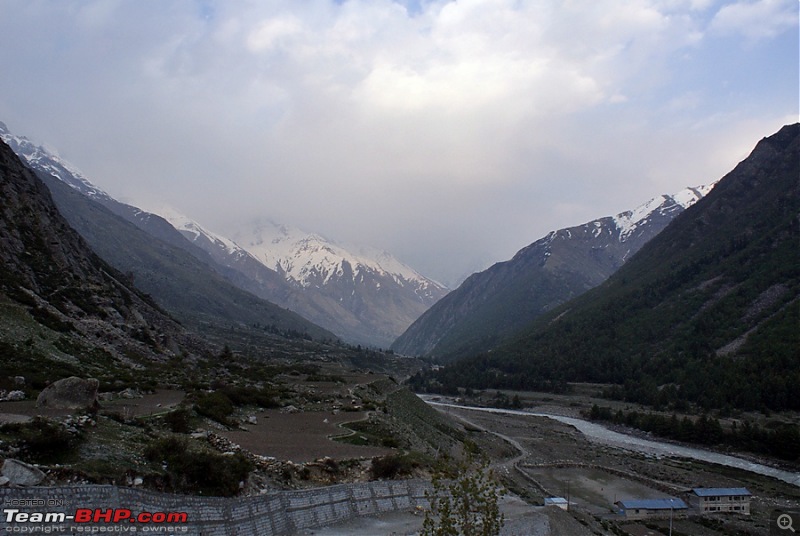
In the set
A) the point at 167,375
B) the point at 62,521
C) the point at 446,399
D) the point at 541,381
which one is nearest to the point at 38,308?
the point at 167,375

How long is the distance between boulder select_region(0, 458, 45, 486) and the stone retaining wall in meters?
0.63

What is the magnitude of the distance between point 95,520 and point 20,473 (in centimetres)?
263

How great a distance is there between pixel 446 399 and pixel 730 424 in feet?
265

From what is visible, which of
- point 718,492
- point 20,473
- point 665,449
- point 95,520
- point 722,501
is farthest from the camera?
point 665,449

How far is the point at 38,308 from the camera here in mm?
52625

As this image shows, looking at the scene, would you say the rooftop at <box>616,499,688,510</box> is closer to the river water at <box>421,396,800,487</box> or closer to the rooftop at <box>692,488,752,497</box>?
the rooftop at <box>692,488,752,497</box>

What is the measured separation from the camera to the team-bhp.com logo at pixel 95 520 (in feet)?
47.4

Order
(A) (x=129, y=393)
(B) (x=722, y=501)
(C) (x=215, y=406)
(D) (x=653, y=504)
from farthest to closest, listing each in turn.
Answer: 1. (B) (x=722, y=501)
2. (D) (x=653, y=504)
3. (A) (x=129, y=393)
4. (C) (x=215, y=406)

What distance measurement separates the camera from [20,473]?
51.6 feet

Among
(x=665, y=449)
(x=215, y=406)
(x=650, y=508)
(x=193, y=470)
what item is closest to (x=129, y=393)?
(x=215, y=406)

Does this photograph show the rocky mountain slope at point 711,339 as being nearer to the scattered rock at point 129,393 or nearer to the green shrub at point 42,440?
the scattered rock at point 129,393

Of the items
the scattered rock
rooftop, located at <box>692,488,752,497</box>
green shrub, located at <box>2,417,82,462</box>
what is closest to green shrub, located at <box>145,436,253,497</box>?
green shrub, located at <box>2,417,82,462</box>

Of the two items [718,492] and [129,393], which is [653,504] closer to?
[718,492]

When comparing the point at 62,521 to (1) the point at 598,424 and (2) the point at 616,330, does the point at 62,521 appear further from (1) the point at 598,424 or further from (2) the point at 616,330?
(2) the point at 616,330
